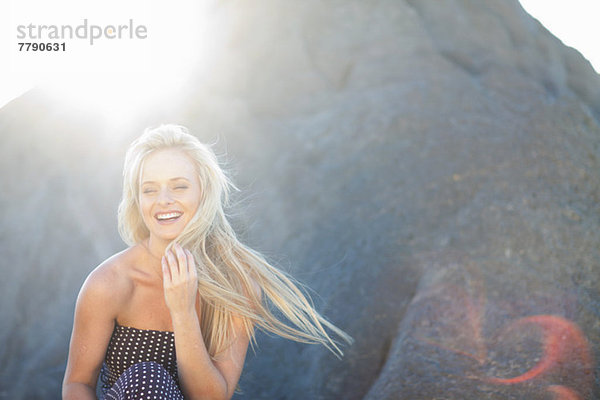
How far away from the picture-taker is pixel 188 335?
2051 millimetres

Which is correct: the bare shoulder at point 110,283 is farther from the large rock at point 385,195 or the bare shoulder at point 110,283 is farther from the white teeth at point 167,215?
the large rock at point 385,195

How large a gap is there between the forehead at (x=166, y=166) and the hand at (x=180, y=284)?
0.38m

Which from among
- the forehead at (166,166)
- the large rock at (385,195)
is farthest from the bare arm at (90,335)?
the large rock at (385,195)

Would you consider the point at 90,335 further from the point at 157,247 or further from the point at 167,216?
the point at 167,216

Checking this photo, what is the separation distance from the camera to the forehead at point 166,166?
2328mm

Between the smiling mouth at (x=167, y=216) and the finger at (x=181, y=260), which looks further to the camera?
the smiling mouth at (x=167, y=216)

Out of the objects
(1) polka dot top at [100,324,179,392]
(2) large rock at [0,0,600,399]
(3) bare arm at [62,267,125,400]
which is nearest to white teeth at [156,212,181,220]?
(3) bare arm at [62,267,125,400]

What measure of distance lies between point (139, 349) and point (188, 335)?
0.32m

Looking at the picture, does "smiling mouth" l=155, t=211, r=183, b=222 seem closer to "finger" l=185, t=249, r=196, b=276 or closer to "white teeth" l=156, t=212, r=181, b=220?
"white teeth" l=156, t=212, r=181, b=220

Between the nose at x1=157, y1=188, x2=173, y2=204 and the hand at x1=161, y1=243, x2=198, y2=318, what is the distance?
26 cm

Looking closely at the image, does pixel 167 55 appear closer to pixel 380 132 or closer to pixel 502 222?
pixel 380 132

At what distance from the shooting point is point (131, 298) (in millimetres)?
2326

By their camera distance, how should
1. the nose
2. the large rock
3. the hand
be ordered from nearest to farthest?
the hand, the nose, the large rock

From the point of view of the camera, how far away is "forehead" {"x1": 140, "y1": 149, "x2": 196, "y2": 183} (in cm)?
233
